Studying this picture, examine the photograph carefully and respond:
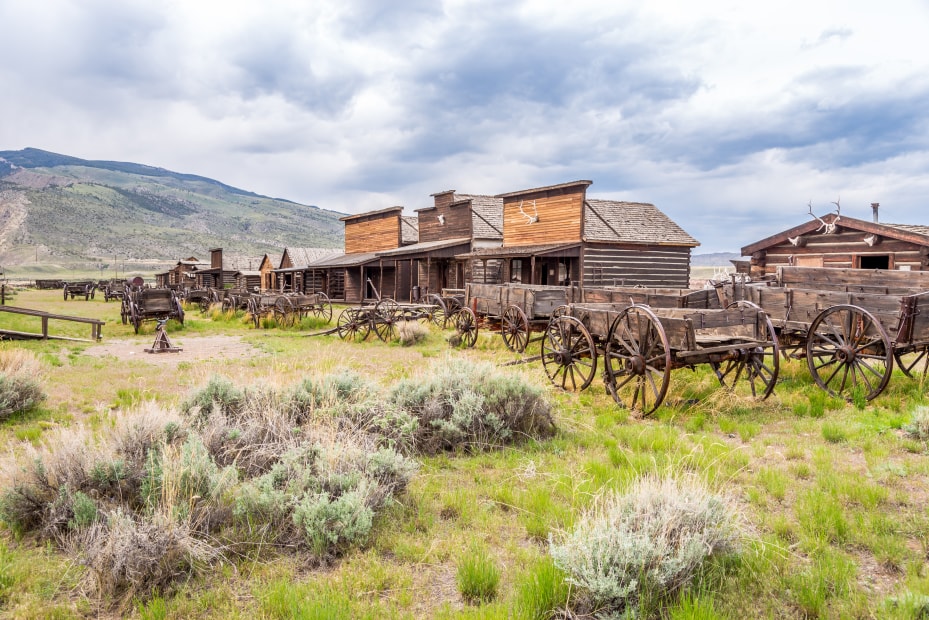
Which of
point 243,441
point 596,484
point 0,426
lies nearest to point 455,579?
point 596,484

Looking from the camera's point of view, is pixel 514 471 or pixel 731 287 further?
pixel 731 287

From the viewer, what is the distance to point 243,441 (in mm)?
4941

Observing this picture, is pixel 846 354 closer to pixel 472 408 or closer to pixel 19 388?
pixel 472 408

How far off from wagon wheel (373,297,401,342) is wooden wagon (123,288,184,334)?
786cm

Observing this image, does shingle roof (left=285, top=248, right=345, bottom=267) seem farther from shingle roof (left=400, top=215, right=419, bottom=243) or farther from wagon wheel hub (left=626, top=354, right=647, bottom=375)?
wagon wheel hub (left=626, top=354, right=647, bottom=375)

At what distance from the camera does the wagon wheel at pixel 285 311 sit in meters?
20.2

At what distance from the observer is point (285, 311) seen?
20.3 meters

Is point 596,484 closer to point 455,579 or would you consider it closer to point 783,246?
point 455,579

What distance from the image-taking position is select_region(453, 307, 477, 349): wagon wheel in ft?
46.6

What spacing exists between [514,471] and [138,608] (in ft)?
9.65

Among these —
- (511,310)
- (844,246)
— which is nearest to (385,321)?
(511,310)

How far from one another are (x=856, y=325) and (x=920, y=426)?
2.26m

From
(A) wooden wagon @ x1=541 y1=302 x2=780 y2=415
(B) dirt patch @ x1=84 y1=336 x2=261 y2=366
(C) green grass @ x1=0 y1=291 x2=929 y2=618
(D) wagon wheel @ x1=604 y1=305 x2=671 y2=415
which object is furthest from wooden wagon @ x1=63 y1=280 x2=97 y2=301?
(D) wagon wheel @ x1=604 y1=305 x2=671 y2=415

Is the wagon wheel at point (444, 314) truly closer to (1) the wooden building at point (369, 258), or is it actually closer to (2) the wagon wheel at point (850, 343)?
(2) the wagon wheel at point (850, 343)
